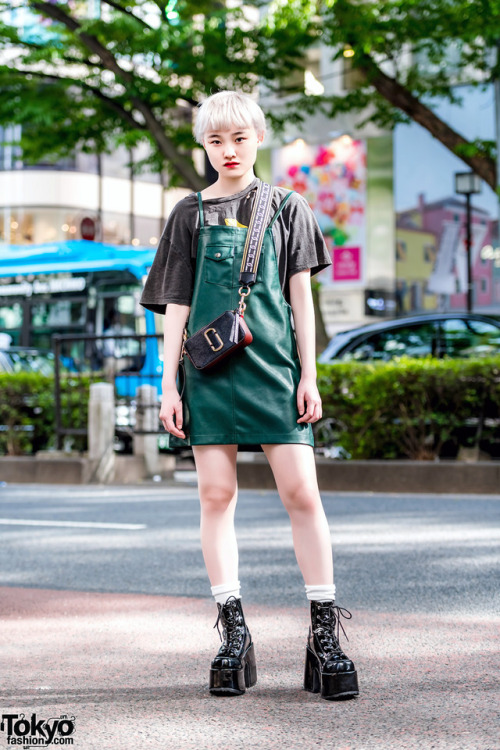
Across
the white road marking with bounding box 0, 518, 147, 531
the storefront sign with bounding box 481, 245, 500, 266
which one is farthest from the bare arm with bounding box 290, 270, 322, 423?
the storefront sign with bounding box 481, 245, 500, 266

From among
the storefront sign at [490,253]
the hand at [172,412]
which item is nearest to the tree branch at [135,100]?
the storefront sign at [490,253]

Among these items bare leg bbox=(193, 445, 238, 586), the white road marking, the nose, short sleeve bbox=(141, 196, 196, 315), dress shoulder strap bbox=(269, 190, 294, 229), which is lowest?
the white road marking

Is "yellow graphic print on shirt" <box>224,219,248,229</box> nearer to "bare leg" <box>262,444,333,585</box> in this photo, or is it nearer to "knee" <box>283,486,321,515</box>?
"bare leg" <box>262,444,333,585</box>

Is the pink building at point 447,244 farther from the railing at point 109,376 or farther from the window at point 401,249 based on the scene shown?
the railing at point 109,376

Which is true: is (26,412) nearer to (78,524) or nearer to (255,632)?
(78,524)

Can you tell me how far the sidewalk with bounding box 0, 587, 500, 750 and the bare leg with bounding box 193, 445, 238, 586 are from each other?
372 millimetres

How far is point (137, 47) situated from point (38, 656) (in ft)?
40.9

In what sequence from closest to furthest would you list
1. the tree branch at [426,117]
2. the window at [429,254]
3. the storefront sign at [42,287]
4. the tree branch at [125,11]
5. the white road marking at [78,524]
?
1. the white road marking at [78,524]
2. the tree branch at [125,11]
3. the tree branch at [426,117]
4. the storefront sign at [42,287]
5. the window at [429,254]

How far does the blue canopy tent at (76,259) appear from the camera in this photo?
20.1m

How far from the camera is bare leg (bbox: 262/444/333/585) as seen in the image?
3342mm

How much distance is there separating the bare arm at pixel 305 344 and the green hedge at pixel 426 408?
754 centimetres

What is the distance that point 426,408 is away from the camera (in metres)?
11.0

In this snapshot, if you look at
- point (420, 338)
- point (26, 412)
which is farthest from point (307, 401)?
point (26, 412)

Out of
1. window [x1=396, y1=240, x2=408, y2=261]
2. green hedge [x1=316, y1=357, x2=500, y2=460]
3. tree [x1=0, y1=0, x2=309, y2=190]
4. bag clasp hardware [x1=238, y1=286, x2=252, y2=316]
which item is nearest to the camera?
bag clasp hardware [x1=238, y1=286, x2=252, y2=316]
